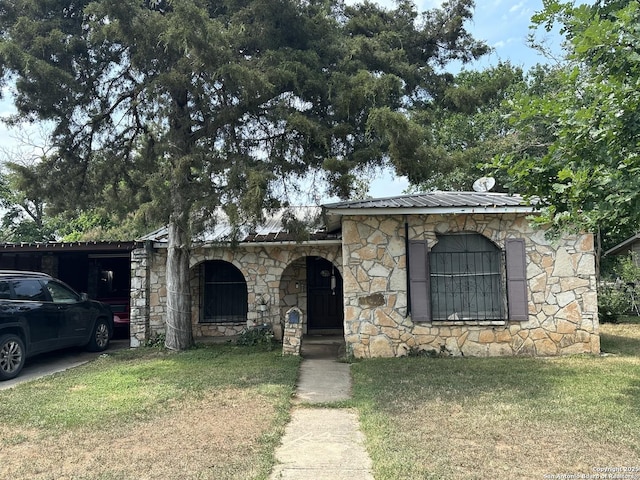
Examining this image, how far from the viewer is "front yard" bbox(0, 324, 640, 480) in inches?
157

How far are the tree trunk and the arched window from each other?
85.4 inches

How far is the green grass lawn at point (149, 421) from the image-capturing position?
13.2 feet

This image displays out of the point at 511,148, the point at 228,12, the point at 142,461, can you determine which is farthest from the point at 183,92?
the point at 511,148

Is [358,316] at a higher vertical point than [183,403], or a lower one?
higher

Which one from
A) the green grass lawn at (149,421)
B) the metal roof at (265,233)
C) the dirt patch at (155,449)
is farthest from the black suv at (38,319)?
the dirt patch at (155,449)

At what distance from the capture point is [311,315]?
12.9m

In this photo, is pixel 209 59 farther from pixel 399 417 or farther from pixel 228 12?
pixel 399 417

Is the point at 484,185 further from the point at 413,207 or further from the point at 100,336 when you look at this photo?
the point at 100,336

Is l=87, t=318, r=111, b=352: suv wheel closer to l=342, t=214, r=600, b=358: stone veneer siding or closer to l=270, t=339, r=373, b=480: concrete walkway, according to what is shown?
l=270, t=339, r=373, b=480: concrete walkway

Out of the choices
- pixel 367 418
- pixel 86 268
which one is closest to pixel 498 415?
pixel 367 418

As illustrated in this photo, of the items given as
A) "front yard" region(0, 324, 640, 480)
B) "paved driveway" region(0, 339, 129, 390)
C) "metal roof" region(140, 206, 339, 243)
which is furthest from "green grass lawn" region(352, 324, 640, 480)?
"paved driveway" region(0, 339, 129, 390)

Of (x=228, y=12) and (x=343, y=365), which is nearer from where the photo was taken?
(x=343, y=365)

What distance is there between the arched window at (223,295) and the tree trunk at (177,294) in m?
2.17

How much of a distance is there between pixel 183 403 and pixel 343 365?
326 centimetres
